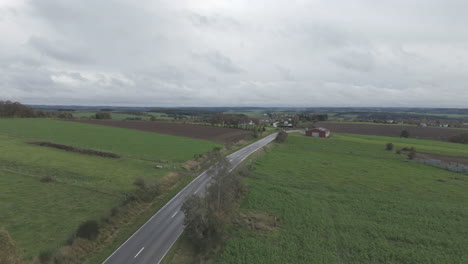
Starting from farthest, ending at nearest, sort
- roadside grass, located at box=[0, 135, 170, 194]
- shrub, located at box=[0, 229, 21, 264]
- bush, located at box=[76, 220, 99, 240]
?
roadside grass, located at box=[0, 135, 170, 194] < bush, located at box=[76, 220, 99, 240] < shrub, located at box=[0, 229, 21, 264]

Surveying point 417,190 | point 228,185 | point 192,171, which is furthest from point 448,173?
point 192,171

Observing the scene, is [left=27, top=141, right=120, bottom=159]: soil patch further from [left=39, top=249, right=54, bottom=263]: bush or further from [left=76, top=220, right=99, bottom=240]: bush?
[left=39, top=249, right=54, bottom=263]: bush

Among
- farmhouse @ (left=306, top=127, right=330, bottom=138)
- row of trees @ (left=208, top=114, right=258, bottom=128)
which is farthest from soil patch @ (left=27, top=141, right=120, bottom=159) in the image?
farmhouse @ (left=306, top=127, right=330, bottom=138)

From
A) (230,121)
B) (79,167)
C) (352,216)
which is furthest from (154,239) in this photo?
(230,121)

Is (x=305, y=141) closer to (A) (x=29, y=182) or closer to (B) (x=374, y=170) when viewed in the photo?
(B) (x=374, y=170)

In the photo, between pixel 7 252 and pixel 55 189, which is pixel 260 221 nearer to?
pixel 7 252

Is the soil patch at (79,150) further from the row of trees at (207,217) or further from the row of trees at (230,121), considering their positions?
the row of trees at (230,121)

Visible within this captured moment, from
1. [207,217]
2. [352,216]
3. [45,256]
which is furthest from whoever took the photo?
[352,216]
